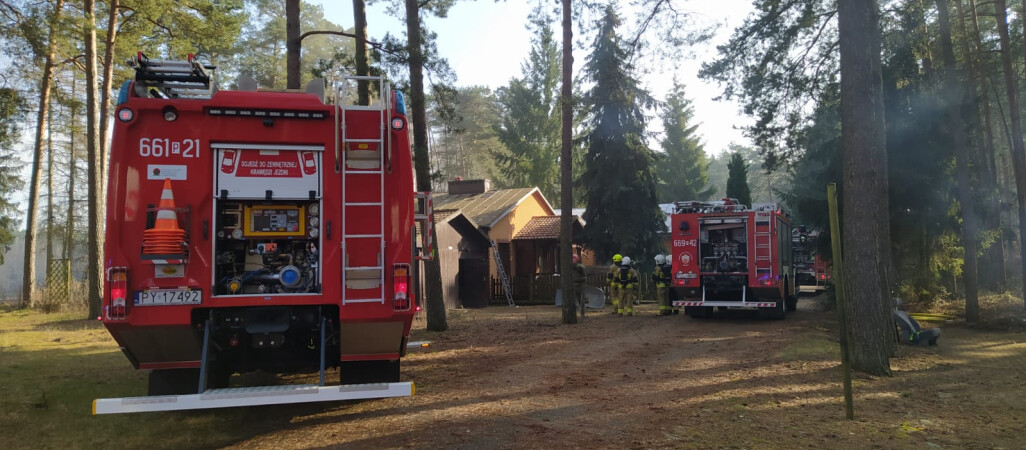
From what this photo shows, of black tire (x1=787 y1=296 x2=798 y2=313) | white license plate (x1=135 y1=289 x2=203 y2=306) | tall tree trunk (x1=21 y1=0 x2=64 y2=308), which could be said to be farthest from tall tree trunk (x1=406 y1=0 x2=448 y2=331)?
tall tree trunk (x1=21 y1=0 x2=64 y2=308)

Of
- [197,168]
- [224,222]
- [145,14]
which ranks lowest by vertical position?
[224,222]

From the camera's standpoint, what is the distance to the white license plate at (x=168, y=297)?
552cm

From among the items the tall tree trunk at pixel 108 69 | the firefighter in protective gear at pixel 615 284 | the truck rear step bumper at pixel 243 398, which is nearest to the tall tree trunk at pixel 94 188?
the tall tree trunk at pixel 108 69

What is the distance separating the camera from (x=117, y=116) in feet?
18.3

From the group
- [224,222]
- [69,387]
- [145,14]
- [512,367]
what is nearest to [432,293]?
[512,367]

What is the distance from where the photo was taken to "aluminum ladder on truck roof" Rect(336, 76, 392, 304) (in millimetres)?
5891

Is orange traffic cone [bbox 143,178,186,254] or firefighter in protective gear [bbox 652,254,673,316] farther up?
orange traffic cone [bbox 143,178,186,254]

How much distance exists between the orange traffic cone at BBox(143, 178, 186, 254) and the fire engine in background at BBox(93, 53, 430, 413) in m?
0.01

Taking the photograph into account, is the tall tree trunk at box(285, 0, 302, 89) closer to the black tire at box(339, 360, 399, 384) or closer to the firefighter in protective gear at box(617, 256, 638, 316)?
the black tire at box(339, 360, 399, 384)

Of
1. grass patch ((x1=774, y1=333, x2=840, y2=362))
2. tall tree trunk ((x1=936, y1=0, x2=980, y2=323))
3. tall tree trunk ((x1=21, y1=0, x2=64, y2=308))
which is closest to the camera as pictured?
grass patch ((x1=774, y1=333, x2=840, y2=362))

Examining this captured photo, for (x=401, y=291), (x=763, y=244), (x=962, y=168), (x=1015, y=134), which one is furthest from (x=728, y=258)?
(x=401, y=291)

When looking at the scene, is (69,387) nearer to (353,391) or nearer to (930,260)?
(353,391)

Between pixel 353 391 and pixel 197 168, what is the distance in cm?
238

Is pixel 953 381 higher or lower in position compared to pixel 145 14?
lower
